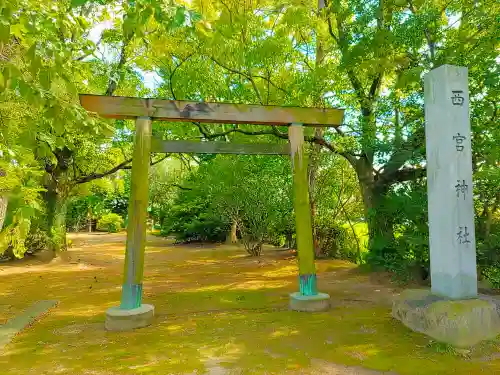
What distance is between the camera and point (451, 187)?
16.0 ft

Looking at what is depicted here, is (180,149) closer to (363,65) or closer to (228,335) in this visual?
(228,335)

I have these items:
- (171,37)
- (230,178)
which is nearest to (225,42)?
(171,37)

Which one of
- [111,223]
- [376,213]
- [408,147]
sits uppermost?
[408,147]

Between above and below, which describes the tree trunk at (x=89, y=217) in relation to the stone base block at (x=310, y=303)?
above

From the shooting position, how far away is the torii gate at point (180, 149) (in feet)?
18.8

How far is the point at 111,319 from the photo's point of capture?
17.7 feet

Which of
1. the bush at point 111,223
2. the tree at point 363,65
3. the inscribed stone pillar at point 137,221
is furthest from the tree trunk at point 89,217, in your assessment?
the inscribed stone pillar at point 137,221

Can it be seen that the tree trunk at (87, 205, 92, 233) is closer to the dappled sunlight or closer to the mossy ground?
the mossy ground

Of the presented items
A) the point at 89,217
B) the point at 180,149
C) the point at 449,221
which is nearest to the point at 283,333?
the point at 449,221

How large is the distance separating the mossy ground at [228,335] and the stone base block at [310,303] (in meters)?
0.15

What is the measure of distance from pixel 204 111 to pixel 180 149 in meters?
0.77

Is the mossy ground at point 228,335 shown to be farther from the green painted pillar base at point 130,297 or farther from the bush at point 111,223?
the bush at point 111,223

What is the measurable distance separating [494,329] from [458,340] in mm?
551

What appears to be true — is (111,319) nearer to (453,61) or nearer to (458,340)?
(458,340)
